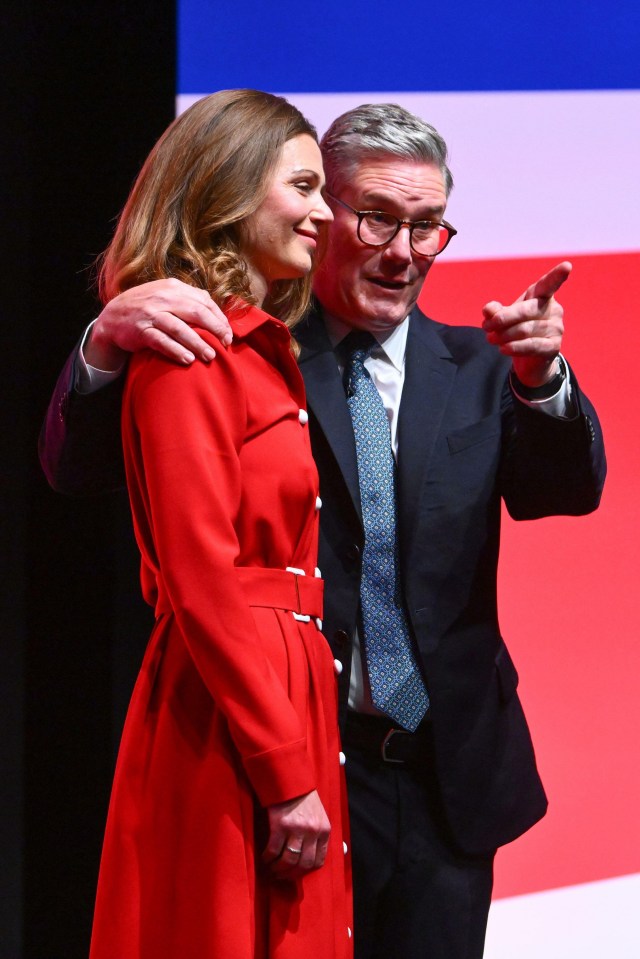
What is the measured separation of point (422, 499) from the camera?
1.72m

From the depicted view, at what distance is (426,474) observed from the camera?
173 cm

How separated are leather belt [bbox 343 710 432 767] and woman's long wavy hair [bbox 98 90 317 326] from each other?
637 mm

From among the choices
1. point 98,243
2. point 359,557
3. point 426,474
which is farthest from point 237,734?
point 98,243

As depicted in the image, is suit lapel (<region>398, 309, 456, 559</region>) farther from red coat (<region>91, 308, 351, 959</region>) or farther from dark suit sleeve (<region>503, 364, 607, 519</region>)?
red coat (<region>91, 308, 351, 959</region>)

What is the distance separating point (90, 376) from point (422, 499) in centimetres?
51

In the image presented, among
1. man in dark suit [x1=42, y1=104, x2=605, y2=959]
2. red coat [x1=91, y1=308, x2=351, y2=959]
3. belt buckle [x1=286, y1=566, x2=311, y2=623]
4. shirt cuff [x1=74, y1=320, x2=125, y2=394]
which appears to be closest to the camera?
red coat [x1=91, y1=308, x2=351, y2=959]

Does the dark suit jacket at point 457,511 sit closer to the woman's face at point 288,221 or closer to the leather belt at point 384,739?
the leather belt at point 384,739

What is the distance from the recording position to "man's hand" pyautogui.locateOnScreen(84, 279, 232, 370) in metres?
1.32

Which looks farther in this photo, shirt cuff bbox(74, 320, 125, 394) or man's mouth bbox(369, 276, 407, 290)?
man's mouth bbox(369, 276, 407, 290)

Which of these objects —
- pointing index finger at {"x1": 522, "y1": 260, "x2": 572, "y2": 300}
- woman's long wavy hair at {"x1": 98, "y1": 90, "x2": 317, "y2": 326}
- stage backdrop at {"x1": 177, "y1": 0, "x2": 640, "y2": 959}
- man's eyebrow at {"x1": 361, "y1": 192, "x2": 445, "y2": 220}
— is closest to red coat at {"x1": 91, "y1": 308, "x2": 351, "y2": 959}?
woman's long wavy hair at {"x1": 98, "y1": 90, "x2": 317, "y2": 326}

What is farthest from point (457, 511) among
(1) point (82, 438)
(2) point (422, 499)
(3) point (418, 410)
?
(1) point (82, 438)

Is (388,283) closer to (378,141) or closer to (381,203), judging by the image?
(381,203)

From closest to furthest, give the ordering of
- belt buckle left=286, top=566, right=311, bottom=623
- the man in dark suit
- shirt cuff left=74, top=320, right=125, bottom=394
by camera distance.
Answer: belt buckle left=286, top=566, right=311, bottom=623, shirt cuff left=74, top=320, right=125, bottom=394, the man in dark suit

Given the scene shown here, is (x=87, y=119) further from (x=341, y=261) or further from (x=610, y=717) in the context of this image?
(x=610, y=717)
